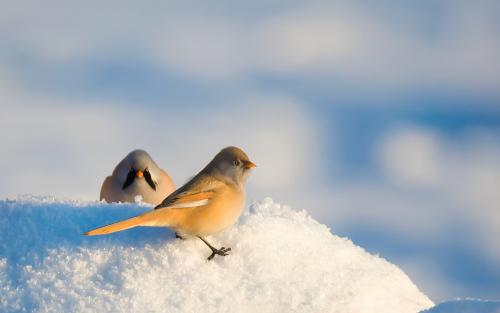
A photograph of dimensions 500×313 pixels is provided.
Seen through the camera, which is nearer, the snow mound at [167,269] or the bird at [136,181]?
the snow mound at [167,269]

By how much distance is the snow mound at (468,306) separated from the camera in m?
2.38

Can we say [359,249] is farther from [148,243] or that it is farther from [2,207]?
[2,207]

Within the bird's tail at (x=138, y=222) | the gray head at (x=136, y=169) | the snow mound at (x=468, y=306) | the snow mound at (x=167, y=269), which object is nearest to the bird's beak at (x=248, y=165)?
the snow mound at (x=167, y=269)

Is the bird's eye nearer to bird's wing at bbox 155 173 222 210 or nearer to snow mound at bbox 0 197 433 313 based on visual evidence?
snow mound at bbox 0 197 433 313

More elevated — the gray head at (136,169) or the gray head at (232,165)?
the gray head at (232,165)

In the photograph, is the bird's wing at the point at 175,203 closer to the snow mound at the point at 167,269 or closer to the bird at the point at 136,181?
the snow mound at the point at 167,269

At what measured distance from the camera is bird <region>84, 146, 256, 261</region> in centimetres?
290

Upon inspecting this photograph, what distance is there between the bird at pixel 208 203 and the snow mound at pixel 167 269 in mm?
125

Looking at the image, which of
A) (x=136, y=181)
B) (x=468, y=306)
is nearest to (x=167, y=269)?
(x=468, y=306)

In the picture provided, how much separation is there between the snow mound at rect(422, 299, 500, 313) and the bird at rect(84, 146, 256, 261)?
0.95m

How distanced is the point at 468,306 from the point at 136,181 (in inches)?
147

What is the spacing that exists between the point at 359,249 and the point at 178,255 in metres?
1.09

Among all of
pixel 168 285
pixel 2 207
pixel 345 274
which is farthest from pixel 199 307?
pixel 2 207

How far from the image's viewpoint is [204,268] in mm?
2947
